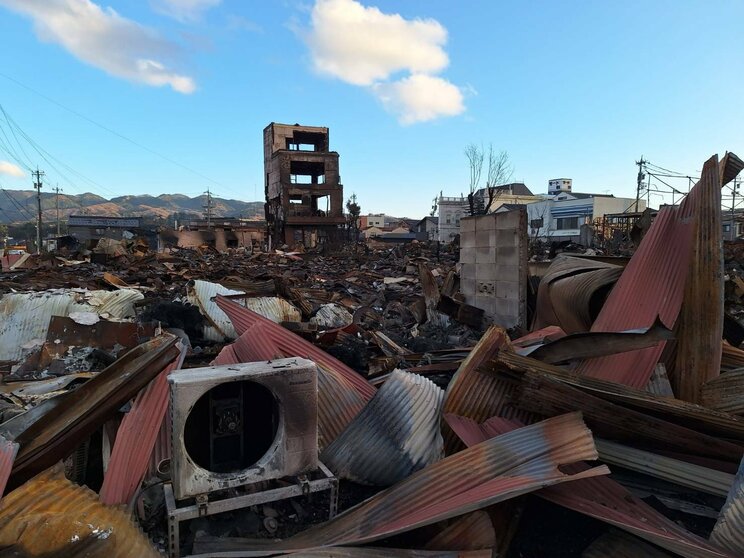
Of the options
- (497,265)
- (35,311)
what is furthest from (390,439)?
(35,311)

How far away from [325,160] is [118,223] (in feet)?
97.9

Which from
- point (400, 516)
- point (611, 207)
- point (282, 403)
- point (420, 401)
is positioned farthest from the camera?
point (611, 207)

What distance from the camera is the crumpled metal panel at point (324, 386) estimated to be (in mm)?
2988

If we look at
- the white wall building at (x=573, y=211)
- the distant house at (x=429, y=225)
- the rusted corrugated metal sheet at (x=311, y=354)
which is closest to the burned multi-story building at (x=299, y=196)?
the white wall building at (x=573, y=211)

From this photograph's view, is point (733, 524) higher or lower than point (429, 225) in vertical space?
lower

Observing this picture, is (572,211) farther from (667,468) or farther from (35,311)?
(667,468)

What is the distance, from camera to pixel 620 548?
6.62 ft

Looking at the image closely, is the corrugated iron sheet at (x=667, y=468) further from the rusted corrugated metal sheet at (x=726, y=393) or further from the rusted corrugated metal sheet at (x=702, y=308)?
the rusted corrugated metal sheet at (x=702, y=308)

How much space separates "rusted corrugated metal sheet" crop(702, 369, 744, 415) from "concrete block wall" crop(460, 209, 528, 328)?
3376 mm

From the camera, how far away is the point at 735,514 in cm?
199

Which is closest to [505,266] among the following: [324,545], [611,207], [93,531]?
[324,545]

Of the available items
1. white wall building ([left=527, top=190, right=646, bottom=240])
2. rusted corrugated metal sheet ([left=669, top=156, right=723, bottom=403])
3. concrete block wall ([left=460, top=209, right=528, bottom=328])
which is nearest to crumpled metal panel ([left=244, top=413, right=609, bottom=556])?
rusted corrugated metal sheet ([left=669, top=156, right=723, bottom=403])

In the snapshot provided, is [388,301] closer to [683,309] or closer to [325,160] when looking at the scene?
[683,309]

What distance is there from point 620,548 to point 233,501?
5.71ft
